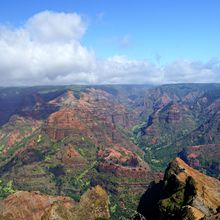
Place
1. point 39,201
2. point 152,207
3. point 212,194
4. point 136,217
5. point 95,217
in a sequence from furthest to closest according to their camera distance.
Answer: point 39,201 < point 152,207 < point 212,194 < point 136,217 < point 95,217

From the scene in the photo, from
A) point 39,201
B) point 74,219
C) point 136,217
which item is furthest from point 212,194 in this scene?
point 39,201

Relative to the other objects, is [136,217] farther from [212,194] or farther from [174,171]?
[174,171]

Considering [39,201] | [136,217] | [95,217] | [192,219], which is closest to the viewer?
[192,219]

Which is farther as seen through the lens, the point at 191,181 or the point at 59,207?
the point at 191,181

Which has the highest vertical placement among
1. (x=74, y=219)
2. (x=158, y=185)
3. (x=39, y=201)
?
(x=74, y=219)

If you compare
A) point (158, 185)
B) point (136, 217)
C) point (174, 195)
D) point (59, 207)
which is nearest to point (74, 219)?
point (59, 207)

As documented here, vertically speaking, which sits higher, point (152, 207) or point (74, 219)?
point (74, 219)

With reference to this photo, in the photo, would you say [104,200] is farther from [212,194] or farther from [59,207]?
[212,194]
